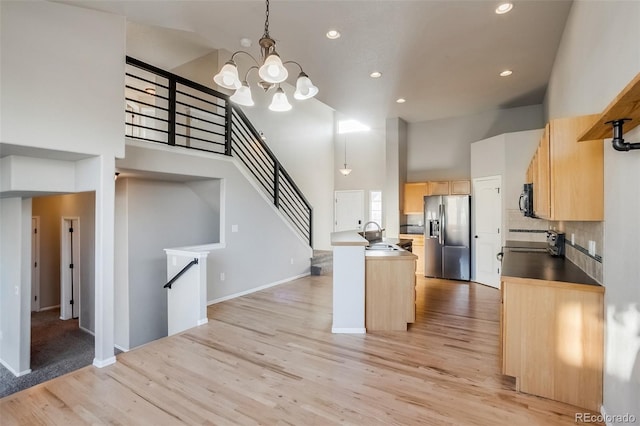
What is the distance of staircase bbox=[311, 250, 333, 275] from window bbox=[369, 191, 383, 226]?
223 centimetres

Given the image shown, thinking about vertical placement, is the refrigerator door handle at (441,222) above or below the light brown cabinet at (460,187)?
below

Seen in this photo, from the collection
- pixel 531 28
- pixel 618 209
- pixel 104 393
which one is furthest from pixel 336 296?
pixel 531 28

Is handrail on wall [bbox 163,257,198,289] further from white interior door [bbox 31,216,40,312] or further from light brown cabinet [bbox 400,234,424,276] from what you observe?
white interior door [bbox 31,216,40,312]

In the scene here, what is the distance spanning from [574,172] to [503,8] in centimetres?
207

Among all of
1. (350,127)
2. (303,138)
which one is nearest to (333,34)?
(303,138)

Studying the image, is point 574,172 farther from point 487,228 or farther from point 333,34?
point 487,228

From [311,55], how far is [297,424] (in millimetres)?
4213

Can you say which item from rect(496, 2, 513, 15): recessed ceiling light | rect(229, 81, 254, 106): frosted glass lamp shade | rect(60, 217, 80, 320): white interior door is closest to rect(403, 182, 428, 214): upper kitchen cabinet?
rect(496, 2, 513, 15): recessed ceiling light

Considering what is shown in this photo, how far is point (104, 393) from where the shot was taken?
2.48 m

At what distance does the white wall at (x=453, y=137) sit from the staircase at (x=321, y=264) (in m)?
2.84

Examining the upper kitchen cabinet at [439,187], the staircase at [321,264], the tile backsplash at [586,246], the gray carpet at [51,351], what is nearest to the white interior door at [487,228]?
the upper kitchen cabinet at [439,187]

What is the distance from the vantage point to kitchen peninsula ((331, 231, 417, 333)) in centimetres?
369

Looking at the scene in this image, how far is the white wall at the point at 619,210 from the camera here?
1617 millimetres

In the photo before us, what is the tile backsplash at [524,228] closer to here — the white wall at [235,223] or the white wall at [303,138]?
the white wall at [235,223]
